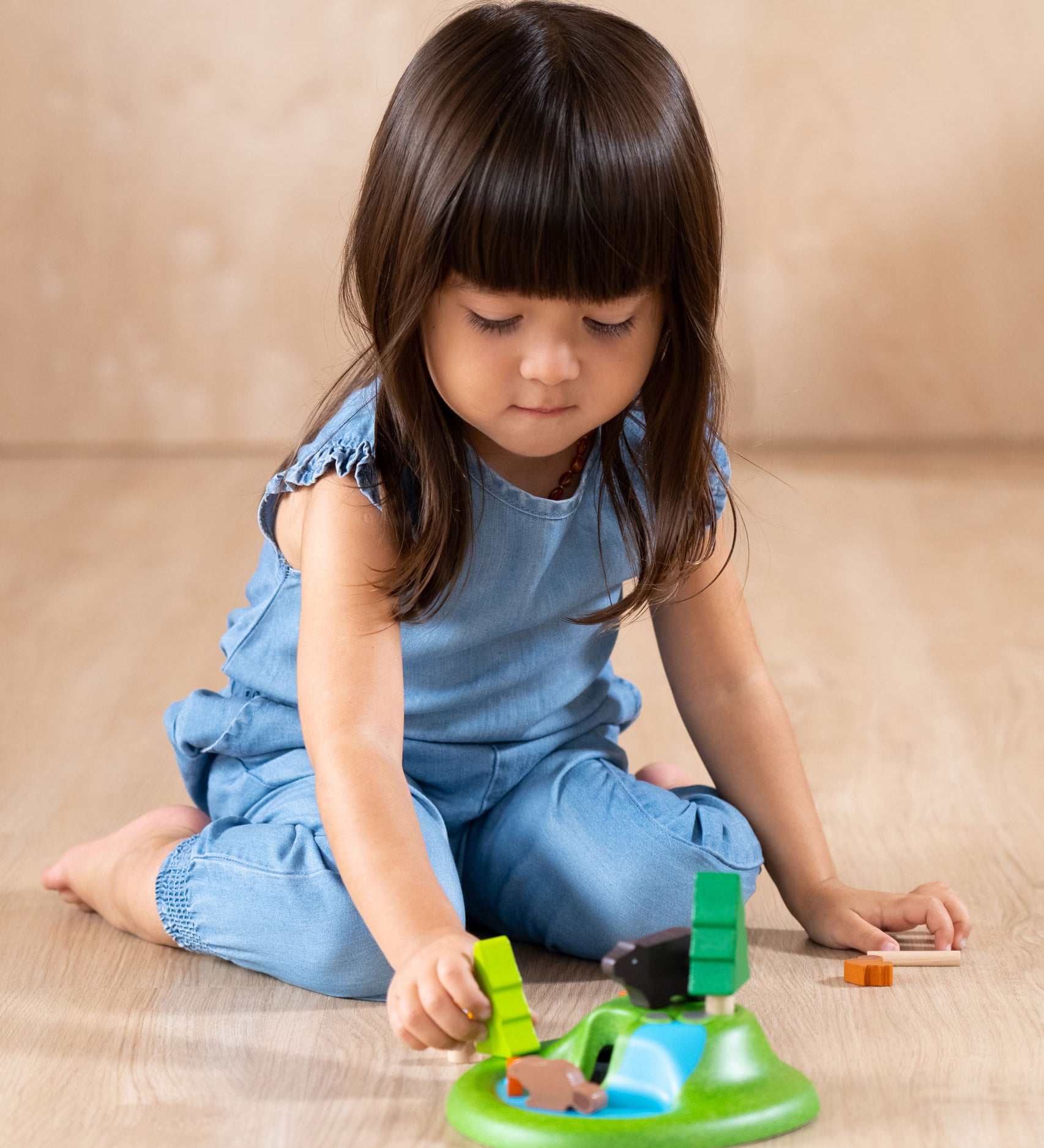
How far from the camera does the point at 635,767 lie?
117cm

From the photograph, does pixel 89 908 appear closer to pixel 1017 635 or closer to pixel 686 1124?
pixel 686 1124

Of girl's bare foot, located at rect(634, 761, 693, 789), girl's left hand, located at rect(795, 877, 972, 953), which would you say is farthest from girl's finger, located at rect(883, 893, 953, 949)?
girl's bare foot, located at rect(634, 761, 693, 789)

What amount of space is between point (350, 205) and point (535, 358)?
2197 millimetres

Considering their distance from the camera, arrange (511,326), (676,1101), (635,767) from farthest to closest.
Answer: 1. (635,767)
2. (511,326)
3. (676,1101)

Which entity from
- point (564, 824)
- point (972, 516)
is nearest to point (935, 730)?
point (564, 824)

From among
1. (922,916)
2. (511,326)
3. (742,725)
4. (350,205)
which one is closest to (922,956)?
(922,916)

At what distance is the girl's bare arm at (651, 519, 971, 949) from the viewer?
2.83 feet

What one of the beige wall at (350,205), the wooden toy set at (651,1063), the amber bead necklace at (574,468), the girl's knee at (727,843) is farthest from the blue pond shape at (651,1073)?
the beige wall at (350,205)

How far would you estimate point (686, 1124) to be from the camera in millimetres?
571

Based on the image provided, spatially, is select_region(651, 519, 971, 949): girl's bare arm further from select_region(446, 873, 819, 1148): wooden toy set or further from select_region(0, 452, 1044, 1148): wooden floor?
select_region(446, 873, 819, 1148): wooden toy set

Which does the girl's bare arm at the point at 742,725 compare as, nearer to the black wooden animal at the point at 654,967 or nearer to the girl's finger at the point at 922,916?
the girl's finger at the point at 922,916

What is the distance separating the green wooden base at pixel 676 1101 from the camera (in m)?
0.57

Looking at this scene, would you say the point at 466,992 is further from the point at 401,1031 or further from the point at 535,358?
the point at 535,358

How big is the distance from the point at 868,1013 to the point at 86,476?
202 cm
